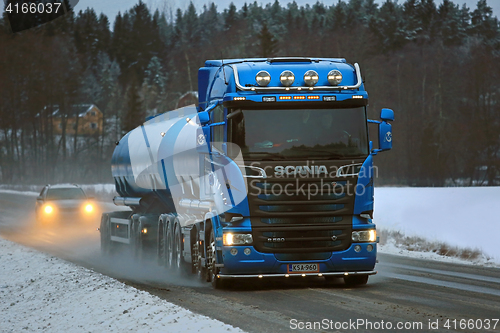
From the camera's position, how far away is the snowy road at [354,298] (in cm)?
841

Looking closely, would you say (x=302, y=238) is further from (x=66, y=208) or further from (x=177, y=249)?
(x=66, y=208)

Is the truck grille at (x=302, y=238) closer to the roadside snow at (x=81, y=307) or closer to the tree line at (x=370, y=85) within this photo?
the roadside snow at (x=81, y=307)

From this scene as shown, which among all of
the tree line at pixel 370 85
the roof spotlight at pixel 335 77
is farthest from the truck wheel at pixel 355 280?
the tree line at pixel 370 85

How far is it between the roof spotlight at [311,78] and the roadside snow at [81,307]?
411cm

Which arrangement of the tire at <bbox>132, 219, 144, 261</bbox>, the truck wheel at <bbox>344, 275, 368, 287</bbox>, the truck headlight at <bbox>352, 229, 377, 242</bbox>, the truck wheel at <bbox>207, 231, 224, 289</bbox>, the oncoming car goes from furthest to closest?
the oncoming car < the tire at <bbox>132, 219, 144, 261</bbox> < the truck wheel at <bbox>344, 275, 368, 287</bbox> < the truck wheel at <bbox>207, 231, 224, 289</bbox> < the truck headlight at <bbox>352, 229, 377, 242</bbox>

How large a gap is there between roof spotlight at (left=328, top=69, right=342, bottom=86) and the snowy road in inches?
131

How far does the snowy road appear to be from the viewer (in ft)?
27.6

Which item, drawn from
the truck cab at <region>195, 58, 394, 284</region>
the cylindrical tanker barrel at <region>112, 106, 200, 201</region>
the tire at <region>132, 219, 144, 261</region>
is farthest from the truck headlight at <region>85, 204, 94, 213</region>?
the truck cab at <region>195, 58, 394, 284</region>

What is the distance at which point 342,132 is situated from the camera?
11.3m

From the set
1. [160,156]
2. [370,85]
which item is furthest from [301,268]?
[370,85]

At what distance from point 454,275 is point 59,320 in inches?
287

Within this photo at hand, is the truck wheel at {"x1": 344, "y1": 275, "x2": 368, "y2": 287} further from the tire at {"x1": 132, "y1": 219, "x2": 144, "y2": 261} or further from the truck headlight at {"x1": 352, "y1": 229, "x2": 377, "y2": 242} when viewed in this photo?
the tire at {"x1": 132, "y1": 219, "x2": 144, "y2": 261}

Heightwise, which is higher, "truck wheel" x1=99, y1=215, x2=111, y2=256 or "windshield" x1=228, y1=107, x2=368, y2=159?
"windshield" x1=228, y1=107, x2=368, y2=159

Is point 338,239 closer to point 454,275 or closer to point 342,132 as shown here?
point 342,132
